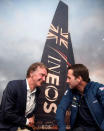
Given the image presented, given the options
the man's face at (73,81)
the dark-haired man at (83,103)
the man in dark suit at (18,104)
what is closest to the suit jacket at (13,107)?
the man in dark suit at (18,104)

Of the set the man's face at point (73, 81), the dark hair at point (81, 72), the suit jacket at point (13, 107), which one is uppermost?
the dark hair at point (81, 72)

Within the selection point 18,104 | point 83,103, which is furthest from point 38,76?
point 83,103

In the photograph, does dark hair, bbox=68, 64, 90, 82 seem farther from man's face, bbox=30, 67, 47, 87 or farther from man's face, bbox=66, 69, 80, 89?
man's face, bbox=30, 67, 47, 87

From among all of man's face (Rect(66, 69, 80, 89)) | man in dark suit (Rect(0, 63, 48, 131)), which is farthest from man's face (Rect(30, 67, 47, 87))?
man's face (Rect(66, 69, 80, 89))

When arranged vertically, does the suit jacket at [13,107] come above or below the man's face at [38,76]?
below

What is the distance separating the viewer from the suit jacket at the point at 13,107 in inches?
70.2

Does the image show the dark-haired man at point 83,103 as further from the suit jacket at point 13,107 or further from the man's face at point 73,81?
the suit jacket at point 13,107

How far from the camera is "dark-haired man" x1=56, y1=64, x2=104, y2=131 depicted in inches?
72.6

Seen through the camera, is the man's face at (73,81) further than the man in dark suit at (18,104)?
Yes

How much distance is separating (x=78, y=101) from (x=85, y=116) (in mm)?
175

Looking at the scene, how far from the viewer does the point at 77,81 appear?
2029 millimetres

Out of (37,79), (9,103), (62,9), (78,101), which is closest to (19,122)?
(9,103)

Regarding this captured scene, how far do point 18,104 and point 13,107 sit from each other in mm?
58

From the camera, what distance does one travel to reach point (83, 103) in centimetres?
198
